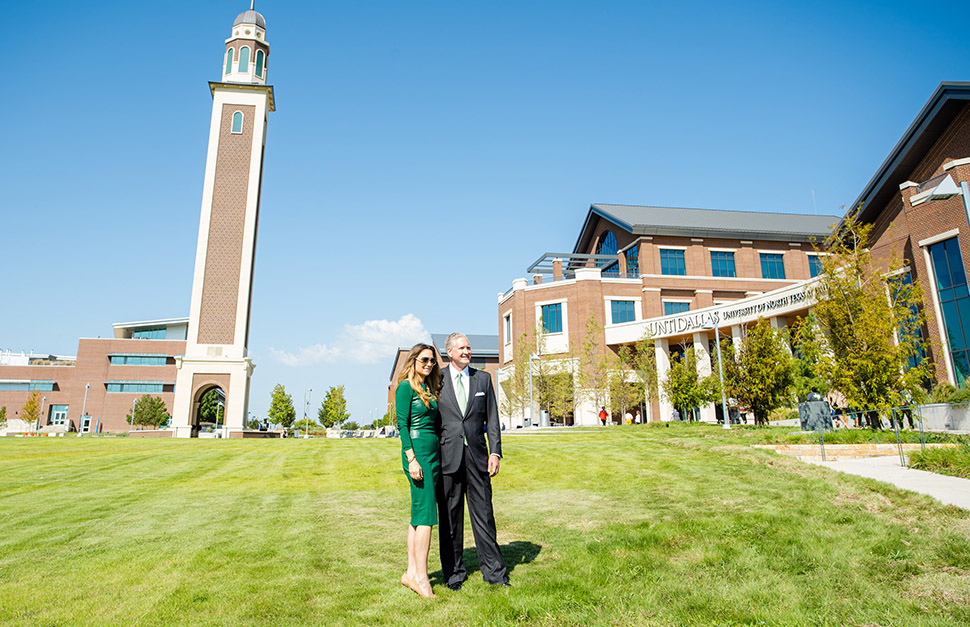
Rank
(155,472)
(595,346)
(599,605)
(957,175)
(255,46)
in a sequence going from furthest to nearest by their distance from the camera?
(255,46), (595,346), (957,175), (155,472), (599,605)

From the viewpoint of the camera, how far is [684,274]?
4509cm

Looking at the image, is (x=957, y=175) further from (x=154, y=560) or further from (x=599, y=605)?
(x=154, y=560)

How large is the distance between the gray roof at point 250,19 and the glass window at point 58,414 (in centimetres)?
5151

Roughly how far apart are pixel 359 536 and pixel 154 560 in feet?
6.33

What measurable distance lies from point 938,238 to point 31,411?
8005 cm

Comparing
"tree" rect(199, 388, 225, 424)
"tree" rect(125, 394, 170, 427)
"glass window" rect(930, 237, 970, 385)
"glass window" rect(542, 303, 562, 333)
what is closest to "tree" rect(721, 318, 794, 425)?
"glass window" rect(930, 237, 970, 385)

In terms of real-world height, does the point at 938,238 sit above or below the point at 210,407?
above

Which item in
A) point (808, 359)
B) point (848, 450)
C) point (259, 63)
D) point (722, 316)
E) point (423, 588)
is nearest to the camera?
point (423, 588)

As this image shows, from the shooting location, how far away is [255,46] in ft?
160

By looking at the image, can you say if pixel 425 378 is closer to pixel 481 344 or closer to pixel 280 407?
pixel 280 407

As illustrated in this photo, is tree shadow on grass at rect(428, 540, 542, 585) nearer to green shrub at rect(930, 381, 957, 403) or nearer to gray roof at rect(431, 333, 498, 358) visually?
green shrub at rect(930, 381, 957, 403)

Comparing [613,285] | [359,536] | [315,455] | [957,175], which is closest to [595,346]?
[613,285]

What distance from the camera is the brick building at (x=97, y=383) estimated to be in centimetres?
6862

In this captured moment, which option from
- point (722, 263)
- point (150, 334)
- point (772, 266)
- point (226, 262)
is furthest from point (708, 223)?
point (150, 334)
